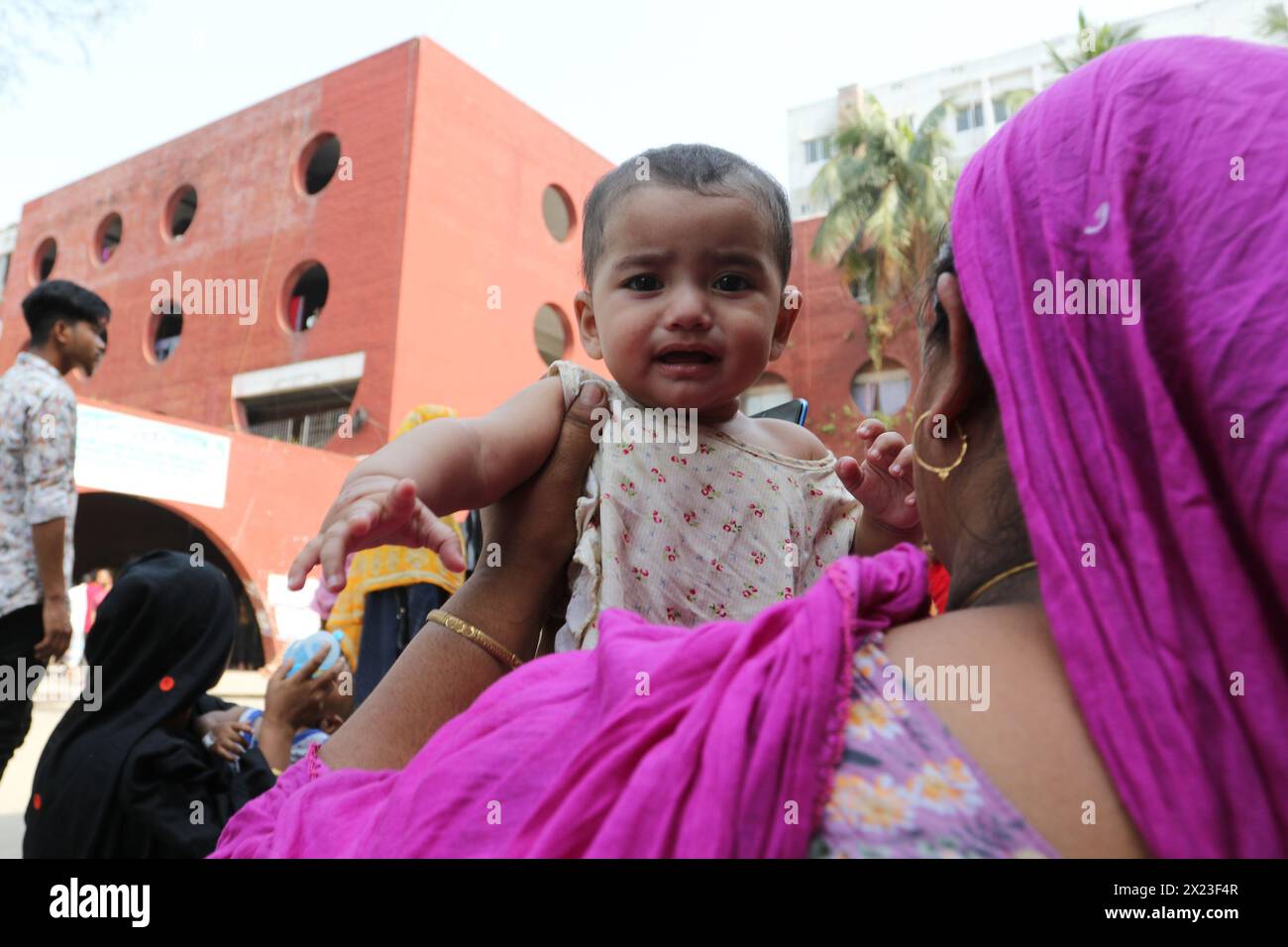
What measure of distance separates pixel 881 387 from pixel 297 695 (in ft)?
58.3

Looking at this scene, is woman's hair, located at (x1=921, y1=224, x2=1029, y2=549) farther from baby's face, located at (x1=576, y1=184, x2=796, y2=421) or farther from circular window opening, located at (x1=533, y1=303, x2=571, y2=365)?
circular window opening, located at (x1=533, y1=303, x2=571, y2=365)

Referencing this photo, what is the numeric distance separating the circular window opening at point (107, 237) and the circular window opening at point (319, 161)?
18.6 feet

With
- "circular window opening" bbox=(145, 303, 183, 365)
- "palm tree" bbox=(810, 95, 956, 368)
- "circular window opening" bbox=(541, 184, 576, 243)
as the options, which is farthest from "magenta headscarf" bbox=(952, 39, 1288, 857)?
"circular window opening" bbox=(145, 303, 183, 365)

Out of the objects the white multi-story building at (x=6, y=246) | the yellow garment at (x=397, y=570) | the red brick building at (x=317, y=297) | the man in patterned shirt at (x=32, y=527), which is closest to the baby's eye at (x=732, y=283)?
the yellow garment at (x=397, y=570)

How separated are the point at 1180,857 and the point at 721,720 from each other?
0.40 meters

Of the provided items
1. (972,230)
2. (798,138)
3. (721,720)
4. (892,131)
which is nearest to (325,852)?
(721,720)

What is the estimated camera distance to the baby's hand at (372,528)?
1.15 m

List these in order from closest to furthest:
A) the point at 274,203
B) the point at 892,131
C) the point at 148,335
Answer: the point at 274,203 → the point at 148,335 → the point at 892,131

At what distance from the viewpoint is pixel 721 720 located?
0.83m

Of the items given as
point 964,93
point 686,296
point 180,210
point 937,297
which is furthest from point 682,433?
point 964,93

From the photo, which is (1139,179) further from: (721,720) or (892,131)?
(892,131)

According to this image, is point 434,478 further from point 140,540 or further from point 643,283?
point 140,540

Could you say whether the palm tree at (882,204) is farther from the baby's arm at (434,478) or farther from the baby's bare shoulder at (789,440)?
the baby's arm at (434,478)

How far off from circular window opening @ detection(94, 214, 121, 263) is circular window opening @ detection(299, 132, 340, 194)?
5.67 meters
